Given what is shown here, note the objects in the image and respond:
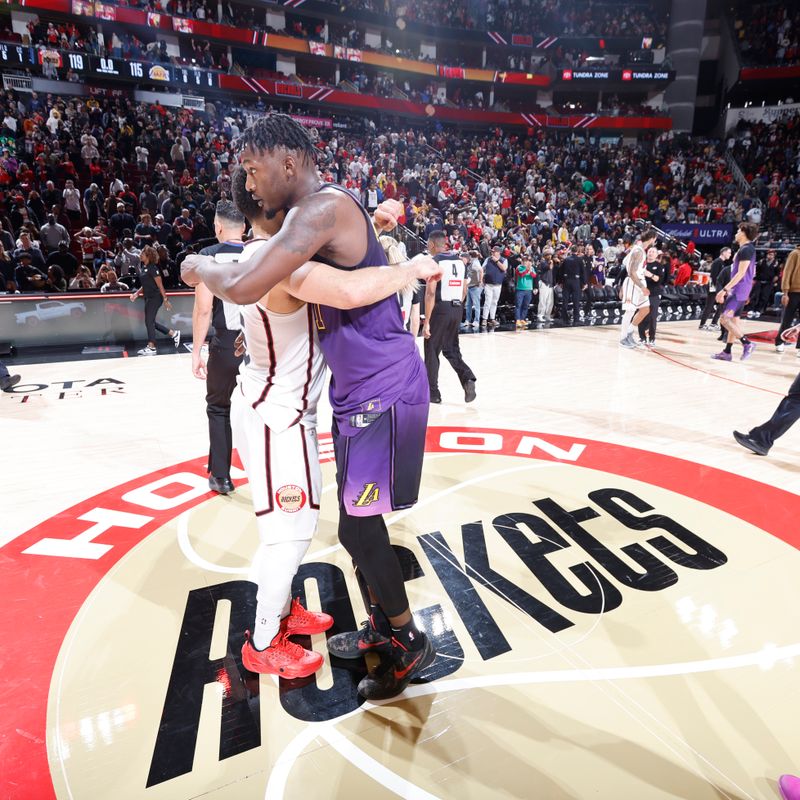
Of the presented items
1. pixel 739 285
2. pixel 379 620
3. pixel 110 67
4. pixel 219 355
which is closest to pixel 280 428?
pixel 379 620

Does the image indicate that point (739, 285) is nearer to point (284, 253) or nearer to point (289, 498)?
point (289, 498)

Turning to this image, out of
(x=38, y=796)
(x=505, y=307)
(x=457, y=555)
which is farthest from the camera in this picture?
(x=505, y=307)

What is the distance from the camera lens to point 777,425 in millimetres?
3957

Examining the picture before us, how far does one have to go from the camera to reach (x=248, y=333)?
5.93 ft

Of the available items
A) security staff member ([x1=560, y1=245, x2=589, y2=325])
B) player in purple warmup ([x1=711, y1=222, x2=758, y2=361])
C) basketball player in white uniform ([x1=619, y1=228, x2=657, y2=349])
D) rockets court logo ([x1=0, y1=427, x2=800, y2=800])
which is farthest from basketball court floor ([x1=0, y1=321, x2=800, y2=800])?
security staff member ([x1=560, y1=245, x2=589, y2=325])

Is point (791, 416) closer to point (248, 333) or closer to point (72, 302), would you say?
point (248, 333)

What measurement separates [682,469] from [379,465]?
2.82 meters

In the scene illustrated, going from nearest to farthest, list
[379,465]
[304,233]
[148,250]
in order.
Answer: [304,233] < [379,465] < [148,250]

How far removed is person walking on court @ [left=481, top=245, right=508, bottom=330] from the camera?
9961 millimetres

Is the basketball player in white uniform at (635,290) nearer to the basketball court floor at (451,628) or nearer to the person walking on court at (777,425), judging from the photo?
the person walking on court at (777,425)

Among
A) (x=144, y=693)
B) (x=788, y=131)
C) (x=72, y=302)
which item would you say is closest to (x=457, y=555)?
(x=144, y=693)

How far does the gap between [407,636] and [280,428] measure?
794 millimetres

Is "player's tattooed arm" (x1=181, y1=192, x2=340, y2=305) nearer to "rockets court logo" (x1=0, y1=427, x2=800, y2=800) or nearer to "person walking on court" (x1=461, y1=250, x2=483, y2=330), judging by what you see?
"rockets court logo" (x1=0, y1=427, x2=800, y2=800)

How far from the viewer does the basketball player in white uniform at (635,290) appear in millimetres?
7588
